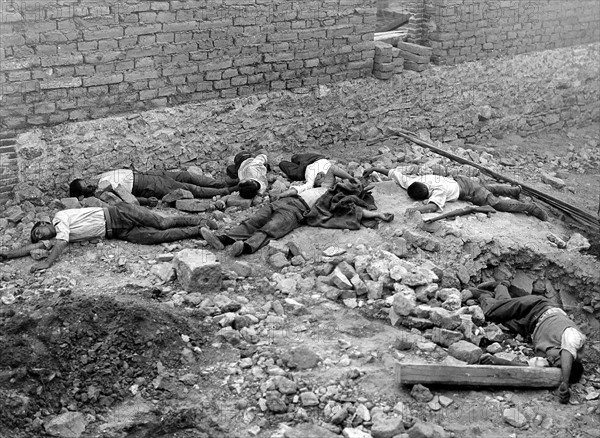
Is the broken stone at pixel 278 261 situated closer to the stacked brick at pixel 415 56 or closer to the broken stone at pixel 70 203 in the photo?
the broken stone at pixel 70 203

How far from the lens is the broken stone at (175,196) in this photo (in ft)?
31.0

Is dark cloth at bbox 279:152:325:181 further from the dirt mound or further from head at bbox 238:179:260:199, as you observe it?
the dirt mound

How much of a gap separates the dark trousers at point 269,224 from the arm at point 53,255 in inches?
57.4

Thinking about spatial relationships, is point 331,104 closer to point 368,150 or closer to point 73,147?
point 368,150

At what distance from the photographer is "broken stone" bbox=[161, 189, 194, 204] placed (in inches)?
372

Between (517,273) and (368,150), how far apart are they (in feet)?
9.63

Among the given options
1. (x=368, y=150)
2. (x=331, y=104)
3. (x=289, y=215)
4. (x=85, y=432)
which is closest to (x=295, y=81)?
(x=331, y=104)

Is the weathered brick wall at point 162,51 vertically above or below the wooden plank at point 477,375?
above

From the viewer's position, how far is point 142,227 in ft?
28.9

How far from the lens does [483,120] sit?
41.0 ft

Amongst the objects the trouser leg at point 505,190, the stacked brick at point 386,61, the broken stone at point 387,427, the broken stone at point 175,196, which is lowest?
the broken stone at point 387,427

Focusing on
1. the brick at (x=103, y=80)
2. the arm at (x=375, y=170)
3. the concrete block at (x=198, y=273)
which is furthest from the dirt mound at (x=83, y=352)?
the arm at (x=375, y=170)

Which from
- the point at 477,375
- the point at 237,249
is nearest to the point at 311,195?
the point at 237,249

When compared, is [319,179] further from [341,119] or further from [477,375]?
[477,375]
